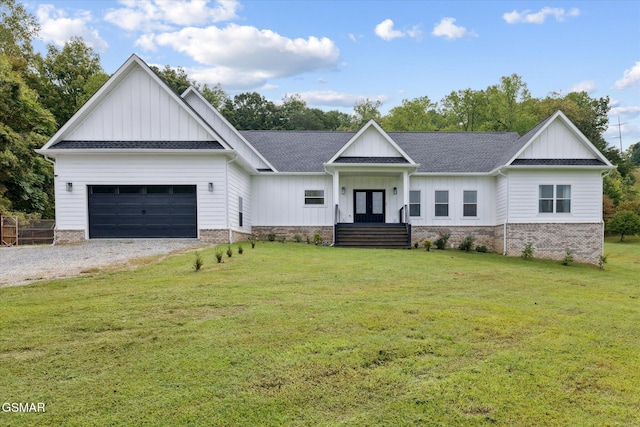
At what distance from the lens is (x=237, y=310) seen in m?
6.79

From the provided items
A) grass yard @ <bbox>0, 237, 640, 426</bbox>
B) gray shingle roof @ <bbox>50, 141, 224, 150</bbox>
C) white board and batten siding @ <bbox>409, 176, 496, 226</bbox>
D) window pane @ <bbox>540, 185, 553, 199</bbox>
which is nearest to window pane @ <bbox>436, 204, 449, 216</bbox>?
white board and batten siding @ <bbox>409, 176, 496, 226</bbox>

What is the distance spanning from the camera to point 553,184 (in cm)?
2008

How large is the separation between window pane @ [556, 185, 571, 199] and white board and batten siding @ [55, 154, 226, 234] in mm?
14576

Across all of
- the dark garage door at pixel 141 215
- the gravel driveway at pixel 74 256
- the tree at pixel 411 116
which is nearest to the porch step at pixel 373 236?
the gravel driveway at pixel 74 256

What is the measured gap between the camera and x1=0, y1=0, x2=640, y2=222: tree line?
1075 inches

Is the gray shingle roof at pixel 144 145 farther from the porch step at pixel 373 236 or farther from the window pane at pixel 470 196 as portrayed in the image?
the window pane at pixel 470 196

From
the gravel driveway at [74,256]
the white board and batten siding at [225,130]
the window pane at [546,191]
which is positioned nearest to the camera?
the gravel driveway at [74,256]

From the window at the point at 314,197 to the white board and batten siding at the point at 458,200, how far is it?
14.5ft

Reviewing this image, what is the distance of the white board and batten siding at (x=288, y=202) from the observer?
21781 millimetres

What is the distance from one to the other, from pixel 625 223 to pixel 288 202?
1209 inches

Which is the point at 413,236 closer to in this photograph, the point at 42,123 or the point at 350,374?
the point at 350,374

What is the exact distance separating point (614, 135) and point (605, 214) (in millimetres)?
36498

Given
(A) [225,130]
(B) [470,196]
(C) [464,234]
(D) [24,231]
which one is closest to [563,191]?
(B) [470,196]

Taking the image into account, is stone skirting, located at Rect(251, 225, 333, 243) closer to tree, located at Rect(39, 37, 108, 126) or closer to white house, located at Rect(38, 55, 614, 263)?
white house, located at Rect(38, 55, 614, 263)
